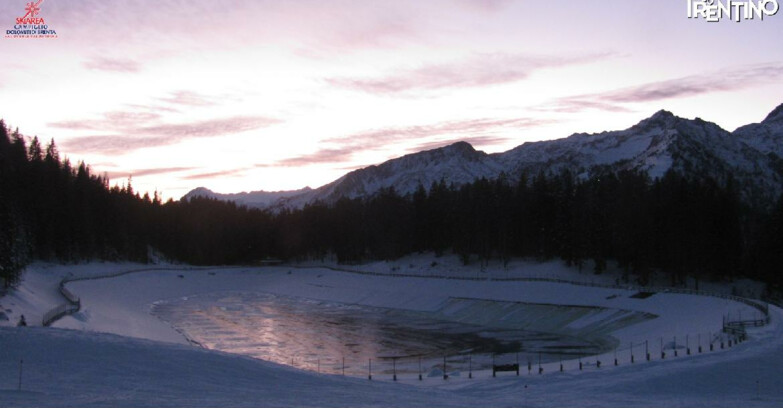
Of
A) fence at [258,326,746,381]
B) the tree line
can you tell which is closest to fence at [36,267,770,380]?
fence at [258,326,746,381]

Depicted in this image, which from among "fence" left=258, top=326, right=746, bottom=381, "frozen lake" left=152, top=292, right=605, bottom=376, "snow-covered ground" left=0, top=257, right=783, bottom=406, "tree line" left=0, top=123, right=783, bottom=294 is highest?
"tree line" left=0, top=123, right=783, bottom=294

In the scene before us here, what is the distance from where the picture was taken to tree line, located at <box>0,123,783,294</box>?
81125 mm

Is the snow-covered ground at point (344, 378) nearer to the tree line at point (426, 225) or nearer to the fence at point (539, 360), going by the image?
the fence at point (539, 360)

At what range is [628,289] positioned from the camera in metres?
67.8

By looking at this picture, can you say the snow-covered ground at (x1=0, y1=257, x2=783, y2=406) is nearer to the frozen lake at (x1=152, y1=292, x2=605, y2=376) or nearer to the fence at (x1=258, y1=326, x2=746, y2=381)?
the fence at (x1=258, y1=326, x2=746, y2=381)

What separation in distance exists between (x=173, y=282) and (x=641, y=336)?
8431 cm

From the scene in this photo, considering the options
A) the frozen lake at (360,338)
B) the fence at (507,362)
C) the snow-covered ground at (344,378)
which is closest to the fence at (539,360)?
the fence at (507,362)

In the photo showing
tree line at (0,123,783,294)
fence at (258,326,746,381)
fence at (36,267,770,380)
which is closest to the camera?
fence at (258,326,746,381)

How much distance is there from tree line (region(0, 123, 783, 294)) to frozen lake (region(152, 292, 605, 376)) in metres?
21.0

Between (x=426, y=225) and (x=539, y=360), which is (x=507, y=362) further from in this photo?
(x=426, y=225)

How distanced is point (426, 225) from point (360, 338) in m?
67.4

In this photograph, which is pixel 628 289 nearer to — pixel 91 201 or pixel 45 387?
pixel 45 387

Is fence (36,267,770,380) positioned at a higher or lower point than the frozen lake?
higher

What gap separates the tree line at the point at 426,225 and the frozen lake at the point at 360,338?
21017 millimetres
